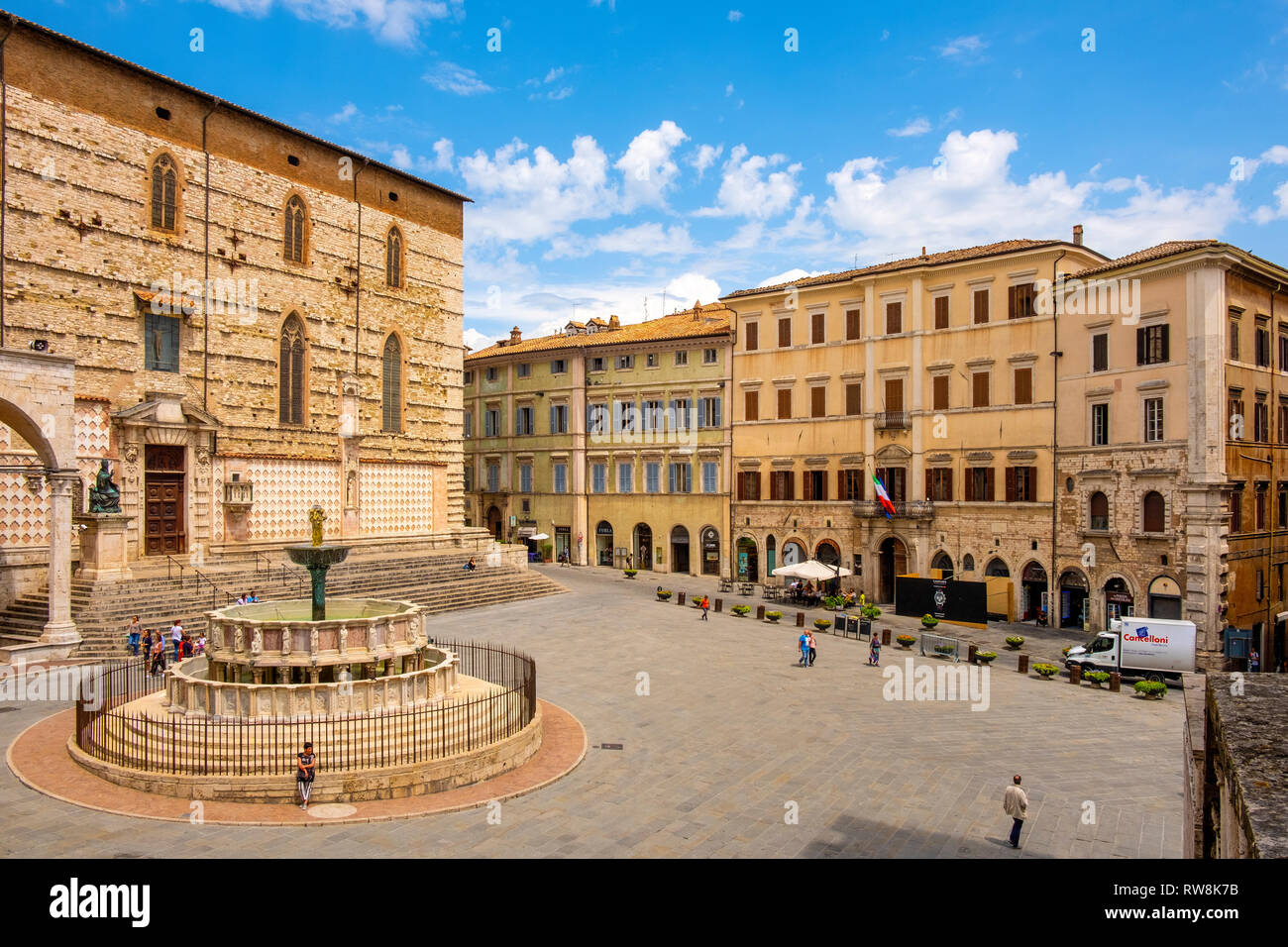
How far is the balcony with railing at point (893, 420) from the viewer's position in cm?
4069

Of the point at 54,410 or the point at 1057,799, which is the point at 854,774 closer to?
the point at 1057,799

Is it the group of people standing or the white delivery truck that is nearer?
the group of people standing

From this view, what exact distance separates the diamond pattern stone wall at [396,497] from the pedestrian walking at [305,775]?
25.3 m

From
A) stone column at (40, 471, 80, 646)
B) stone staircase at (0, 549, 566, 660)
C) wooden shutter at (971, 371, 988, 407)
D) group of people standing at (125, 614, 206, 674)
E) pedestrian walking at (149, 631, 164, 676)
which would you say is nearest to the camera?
pedestrian walking at (149, 631, 164, 676)

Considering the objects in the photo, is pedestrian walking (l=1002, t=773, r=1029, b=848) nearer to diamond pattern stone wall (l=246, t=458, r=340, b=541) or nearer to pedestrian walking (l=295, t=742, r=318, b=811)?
pedestrian walking (l=295, t=742, r=318, b=811)

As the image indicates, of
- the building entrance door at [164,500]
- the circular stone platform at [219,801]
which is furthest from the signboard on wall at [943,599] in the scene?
the building entrance door at [164,500]

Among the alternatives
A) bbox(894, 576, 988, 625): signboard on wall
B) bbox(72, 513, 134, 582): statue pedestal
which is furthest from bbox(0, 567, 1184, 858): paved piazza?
bbox(894, 576, 988, 625): signboard on wall

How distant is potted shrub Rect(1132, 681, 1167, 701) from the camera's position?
23.0 metres

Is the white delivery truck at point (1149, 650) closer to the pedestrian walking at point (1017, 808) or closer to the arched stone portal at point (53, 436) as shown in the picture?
the pedestrian walking at point (1017, 808)

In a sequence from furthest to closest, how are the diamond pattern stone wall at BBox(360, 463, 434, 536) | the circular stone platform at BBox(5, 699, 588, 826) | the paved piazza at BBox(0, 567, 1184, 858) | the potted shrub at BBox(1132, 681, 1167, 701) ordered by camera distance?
the diamond pattern stone wall at BBox(360, 463, 434, 536)
the potted shrub at BBox(1132, 681, 1167, 701)
the circular stone platform at BBox(5, 699, 588, 826)
the paved piazza at BBox(0, 567, 1184, 858)

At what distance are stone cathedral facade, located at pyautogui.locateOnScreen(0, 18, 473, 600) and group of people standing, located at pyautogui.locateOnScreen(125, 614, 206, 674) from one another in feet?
17.7
